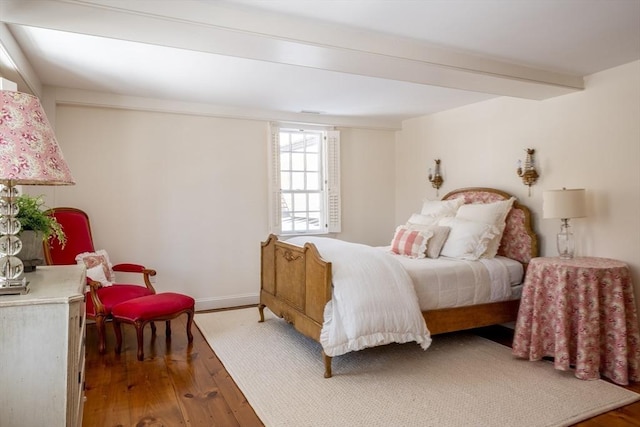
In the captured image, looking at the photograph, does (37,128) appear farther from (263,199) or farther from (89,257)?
(263,199)

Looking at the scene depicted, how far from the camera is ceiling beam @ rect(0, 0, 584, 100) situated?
212cm

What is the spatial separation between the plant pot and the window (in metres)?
3.20

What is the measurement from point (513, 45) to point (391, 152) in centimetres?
316

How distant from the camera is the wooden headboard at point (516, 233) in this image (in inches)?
155

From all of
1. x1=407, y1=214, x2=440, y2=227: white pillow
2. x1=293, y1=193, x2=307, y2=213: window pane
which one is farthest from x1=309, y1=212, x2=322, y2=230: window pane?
x1=407, y1=214, x2=440, y2=227: white pillow

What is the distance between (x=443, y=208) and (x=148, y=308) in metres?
3.12

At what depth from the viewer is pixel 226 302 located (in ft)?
16.4

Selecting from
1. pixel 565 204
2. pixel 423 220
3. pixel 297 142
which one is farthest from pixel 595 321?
pixel 297 142

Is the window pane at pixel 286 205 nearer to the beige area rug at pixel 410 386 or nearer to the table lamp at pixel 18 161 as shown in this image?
the beige area rug at pixel 410 386

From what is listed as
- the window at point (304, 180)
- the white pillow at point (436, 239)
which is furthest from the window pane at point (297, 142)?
the white pillow at point (436, 239)

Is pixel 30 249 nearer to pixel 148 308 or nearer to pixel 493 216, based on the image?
pixel 148 308

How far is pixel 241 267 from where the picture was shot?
16.7 ft

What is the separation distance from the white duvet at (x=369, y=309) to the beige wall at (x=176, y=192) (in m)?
2.18

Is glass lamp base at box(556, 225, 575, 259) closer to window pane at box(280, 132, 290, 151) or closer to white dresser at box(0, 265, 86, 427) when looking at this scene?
window pane at box(280, 132, 290, 151)
